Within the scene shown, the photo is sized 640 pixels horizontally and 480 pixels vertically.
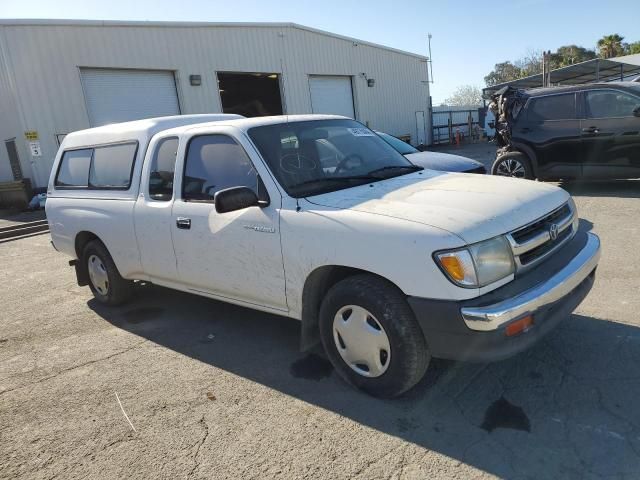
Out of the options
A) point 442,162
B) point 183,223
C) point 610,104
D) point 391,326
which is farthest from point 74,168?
point 610,104

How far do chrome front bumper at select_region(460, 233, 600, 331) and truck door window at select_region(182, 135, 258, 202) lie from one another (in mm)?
1725

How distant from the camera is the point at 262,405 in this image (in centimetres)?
316

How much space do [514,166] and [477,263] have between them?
7262 millimetres

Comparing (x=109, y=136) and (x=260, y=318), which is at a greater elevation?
(x=109, y=136)

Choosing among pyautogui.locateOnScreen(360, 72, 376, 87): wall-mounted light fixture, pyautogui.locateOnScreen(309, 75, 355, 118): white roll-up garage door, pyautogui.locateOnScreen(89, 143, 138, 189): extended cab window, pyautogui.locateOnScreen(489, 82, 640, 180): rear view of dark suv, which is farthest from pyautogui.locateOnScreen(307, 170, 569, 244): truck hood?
pyautogui.locateOnScreen(360, 72, 376, 87): wall-mounted light fixture

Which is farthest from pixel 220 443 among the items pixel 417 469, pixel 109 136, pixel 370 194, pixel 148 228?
pixel 109 136

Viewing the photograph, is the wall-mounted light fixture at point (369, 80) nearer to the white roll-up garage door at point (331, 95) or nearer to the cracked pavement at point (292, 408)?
the white roll-up garage door at point (331, 95)

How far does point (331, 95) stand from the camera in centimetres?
2258

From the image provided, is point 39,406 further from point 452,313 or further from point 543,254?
point 543,254

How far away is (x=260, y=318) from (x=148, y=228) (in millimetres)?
1293

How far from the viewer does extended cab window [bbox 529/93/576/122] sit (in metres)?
8.40

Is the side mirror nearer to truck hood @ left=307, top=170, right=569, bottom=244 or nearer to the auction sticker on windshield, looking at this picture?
truck hood @ left=307, top=170, right=569, bottom=244

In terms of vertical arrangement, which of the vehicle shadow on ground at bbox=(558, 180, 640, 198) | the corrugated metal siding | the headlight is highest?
the corrugated metal siding

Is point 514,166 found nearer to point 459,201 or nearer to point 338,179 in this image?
point 338,179
